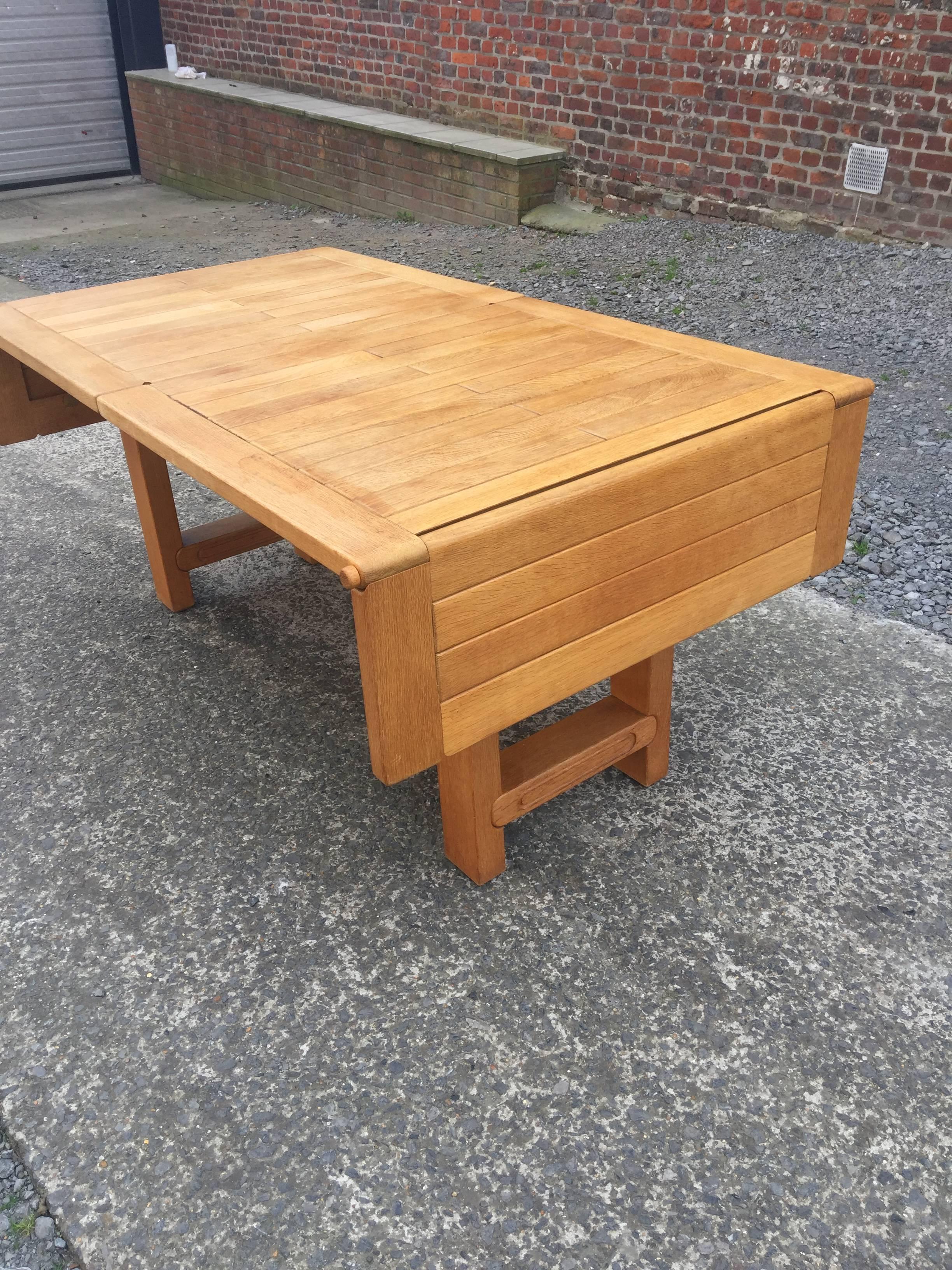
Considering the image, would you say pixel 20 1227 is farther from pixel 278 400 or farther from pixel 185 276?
pixel 185 276

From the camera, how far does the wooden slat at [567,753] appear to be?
1885 mm

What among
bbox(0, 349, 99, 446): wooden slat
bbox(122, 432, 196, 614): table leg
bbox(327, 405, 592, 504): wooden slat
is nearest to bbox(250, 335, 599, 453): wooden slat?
bbox(327, 405, 592, 504): wooden slat

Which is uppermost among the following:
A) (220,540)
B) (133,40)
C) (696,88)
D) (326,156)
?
(133,40)

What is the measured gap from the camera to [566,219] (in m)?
5.95

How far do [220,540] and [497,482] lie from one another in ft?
4.80

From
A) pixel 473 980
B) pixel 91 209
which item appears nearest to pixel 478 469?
pixel 473 980

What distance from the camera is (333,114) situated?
23.7 feet

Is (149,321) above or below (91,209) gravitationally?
above

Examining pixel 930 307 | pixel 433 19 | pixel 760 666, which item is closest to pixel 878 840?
pixel 760 666

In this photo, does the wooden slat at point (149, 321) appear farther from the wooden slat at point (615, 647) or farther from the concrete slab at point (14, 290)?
the concrete slab at point (14, 290)

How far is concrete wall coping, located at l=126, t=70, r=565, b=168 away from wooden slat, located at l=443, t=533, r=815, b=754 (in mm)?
4764

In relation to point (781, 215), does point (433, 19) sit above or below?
above

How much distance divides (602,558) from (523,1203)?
905 millimetres

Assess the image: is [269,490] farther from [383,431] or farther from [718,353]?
[718,353]
